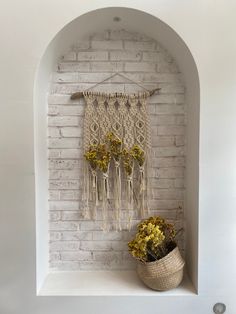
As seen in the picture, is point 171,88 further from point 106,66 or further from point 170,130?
point 106,66

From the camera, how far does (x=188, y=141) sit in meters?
1.50

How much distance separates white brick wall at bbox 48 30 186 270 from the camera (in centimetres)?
152

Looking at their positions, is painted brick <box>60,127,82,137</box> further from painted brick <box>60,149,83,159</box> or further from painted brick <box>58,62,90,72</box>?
painted brick <box>58,62,90,72</box>

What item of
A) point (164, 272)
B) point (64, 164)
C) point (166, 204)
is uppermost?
point (64, 164)

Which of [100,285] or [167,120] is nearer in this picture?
[100,285]

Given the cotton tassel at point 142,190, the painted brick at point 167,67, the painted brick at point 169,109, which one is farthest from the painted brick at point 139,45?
the cotton tassel at point 142,190

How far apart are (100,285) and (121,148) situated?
725mm

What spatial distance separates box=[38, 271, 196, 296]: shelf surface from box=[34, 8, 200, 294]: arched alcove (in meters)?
0.05

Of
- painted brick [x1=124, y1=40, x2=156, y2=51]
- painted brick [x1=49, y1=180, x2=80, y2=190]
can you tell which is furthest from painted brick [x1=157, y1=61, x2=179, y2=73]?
painted brick [x1=49, y1=180, x2=80, y2=190]

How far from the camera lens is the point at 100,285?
143cm
